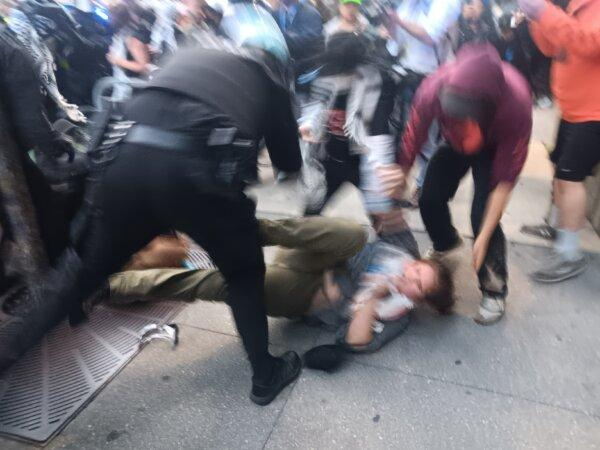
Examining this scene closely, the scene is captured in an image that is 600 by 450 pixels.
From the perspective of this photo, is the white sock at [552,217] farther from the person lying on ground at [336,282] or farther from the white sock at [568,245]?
A: the person lying on ground at [336,282]

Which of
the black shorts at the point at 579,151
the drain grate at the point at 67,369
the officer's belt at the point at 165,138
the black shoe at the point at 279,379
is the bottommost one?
the drain grate at the point at 67,369

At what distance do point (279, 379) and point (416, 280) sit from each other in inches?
29.4

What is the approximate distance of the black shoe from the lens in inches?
79.2

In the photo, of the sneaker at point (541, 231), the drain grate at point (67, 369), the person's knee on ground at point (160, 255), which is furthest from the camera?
the sneaker at point (541, 231)

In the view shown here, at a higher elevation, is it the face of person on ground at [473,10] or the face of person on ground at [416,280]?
the face of person on ground at [473,10]

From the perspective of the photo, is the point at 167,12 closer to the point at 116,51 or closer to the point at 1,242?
the point at 116,51

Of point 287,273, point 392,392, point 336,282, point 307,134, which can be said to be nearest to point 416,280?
point 336,282

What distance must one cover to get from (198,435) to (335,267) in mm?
956

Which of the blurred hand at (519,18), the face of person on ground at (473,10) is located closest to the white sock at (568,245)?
the blurred hand at (519,18)

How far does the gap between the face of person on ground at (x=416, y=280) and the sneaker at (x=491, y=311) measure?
1.36 ft

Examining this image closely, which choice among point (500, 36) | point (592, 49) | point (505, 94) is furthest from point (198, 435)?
point (500, 36)

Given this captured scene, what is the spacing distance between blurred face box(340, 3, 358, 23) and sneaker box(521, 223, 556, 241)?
1799mm

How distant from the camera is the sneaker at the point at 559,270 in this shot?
275 cm

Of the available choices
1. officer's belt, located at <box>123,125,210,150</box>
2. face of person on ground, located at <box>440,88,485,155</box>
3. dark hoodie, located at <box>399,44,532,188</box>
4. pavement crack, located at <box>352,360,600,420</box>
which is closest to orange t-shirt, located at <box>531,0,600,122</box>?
dark hoodie, located at <box>399,44,532,188</box>
